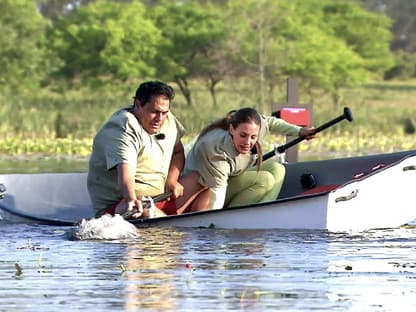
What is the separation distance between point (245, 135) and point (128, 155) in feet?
2.90

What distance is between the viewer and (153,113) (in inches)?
415

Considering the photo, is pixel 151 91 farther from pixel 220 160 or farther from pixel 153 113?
pixel 220 160

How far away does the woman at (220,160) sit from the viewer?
418 inches

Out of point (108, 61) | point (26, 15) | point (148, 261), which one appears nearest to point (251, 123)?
point (148, 261)

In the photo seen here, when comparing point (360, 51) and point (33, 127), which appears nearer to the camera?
point (33, 127)

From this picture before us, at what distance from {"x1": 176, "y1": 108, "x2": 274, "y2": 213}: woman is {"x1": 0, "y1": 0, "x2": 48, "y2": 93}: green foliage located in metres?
26.8

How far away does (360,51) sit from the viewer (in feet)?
188

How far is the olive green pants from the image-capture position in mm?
11398

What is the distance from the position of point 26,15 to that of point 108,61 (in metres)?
4.40

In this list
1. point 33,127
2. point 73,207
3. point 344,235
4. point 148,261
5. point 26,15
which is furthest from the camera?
point 26,15

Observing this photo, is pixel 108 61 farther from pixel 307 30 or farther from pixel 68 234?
pixel 68 234

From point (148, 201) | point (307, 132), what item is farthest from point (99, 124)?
point (148, 201)

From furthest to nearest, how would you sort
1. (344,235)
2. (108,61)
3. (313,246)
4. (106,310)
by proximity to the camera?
(108,61) < (344,235) < (313,246) < (106,310)

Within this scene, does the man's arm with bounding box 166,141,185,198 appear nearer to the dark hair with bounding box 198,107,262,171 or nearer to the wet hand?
the wet hand
